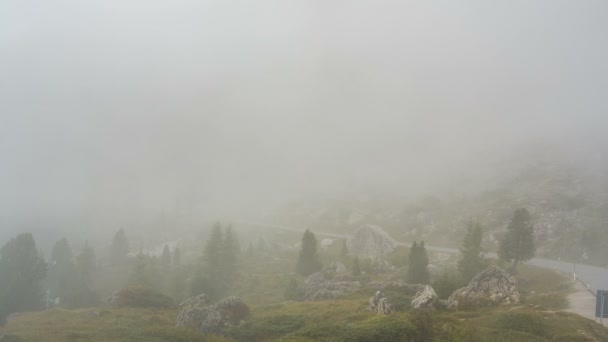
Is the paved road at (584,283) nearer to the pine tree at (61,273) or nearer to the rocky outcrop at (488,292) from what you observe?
the rocky outcrop at (488,292)

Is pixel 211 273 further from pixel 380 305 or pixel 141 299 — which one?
pixel 380 305

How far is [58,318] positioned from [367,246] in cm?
10274

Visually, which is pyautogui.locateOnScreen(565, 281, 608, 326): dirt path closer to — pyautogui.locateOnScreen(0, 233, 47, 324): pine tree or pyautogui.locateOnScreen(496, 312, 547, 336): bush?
pyautogui.locateOnScreen(496, 312, 547, 336): bush

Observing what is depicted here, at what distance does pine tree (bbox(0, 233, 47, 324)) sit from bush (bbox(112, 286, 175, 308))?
1088 inches

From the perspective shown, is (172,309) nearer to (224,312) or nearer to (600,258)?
(224,312)

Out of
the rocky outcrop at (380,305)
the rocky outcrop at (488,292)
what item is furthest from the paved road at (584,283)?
the rocky outcrop at (380,305)

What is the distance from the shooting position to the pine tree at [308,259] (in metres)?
111

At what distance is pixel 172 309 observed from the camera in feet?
219

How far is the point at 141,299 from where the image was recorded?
226ft

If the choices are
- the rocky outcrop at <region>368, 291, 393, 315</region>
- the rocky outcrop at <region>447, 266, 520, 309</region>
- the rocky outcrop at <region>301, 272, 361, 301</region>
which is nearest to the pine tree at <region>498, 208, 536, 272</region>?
the rocky outcrop at <region>447, 266, 520, 309</region>

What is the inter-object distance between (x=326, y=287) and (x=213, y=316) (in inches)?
1453

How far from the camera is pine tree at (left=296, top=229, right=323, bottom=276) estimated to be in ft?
365

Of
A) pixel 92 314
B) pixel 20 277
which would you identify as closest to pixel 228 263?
pixel 92 314

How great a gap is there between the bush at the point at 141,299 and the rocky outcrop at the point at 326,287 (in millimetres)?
27751
